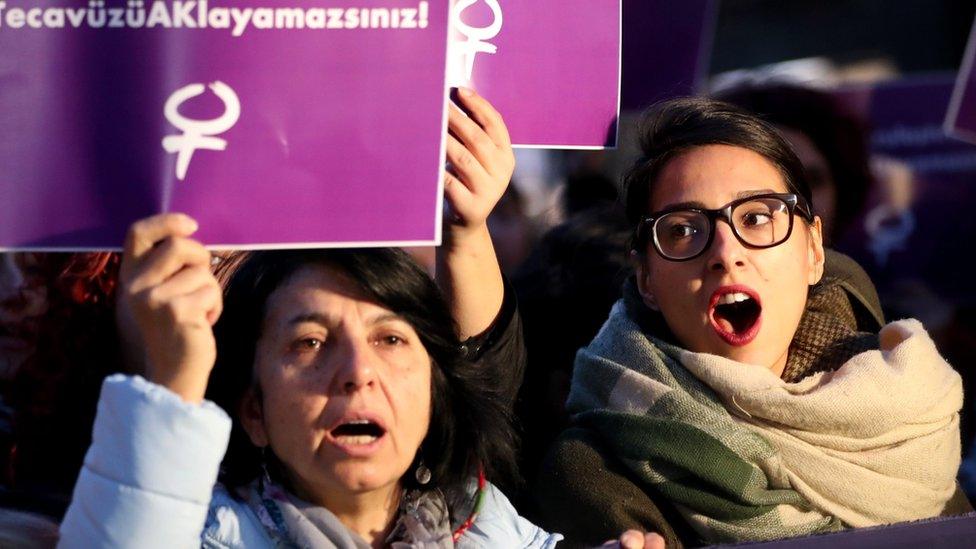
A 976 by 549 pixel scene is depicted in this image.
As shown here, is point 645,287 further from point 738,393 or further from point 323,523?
point 323,523

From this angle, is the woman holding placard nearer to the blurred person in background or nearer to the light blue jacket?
the light blue jacket

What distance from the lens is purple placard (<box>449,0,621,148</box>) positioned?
3107 mm

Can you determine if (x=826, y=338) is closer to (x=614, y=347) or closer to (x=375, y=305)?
(x=614, y=347)

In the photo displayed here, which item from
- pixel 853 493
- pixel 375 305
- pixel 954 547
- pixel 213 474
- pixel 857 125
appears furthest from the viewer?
pixel 857 125

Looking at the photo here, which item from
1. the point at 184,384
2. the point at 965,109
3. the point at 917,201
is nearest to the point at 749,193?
the point at 184,384

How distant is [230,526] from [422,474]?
1.19 feet

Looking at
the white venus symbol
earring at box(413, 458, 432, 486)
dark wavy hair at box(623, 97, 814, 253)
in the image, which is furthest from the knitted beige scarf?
the white venus symbol

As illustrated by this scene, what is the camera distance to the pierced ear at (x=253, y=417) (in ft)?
8.71

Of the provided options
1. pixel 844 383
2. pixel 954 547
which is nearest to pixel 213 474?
pixel 954 547

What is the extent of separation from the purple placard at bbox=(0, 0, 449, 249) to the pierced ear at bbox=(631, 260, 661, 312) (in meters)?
0.79

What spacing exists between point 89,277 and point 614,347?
41.3 inches

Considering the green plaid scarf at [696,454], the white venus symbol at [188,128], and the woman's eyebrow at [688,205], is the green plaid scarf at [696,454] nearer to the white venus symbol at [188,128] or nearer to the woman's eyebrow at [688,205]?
the woman's eyebrow at [688,205]

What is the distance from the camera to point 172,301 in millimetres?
2260

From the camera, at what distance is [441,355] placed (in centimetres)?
279
